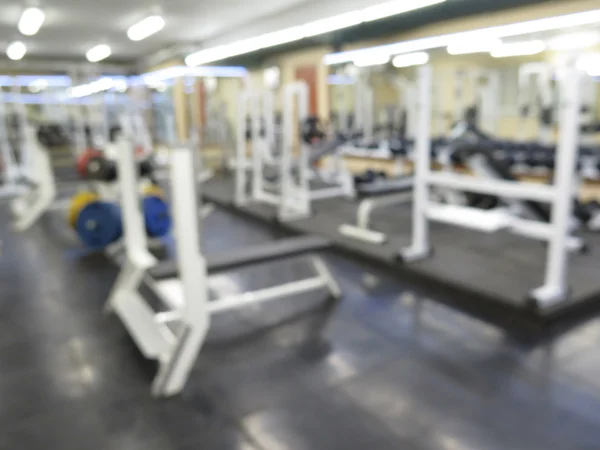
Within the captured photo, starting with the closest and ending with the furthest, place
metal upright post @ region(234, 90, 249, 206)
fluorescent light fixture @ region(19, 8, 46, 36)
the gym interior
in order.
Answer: the gym interior < metal upright post @ region(234, 90, 249, 206) < fluorescent light fixture @ region(19, 8, 46, 36)

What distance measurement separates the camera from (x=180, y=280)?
2254mm

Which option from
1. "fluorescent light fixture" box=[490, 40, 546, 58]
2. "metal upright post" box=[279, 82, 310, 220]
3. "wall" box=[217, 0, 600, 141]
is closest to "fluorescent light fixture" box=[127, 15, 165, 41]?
"wall" box=[217, 0, 600, 141]

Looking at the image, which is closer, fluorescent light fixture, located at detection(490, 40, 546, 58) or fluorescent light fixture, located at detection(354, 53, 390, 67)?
fluorescent light fixture, located at detection(490, 40, 546, 58)

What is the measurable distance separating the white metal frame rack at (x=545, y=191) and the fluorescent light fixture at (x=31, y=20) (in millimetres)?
5048

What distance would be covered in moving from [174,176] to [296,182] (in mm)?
4371

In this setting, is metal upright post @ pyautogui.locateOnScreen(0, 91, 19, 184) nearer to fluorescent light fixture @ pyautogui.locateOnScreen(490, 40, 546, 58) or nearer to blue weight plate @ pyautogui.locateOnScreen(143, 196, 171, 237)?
blue weight plate @ pyautogui.locateOnScreen(143, 196, 171, 237)

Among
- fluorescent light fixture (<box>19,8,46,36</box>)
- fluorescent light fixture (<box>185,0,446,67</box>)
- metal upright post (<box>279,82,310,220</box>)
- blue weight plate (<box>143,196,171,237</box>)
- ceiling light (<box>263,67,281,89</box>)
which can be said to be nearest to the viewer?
blue weight plate (<box>143,196,171,237</box>)

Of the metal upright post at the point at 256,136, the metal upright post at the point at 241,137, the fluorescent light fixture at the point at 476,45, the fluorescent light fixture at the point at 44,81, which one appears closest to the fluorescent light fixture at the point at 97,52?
the fluorescent light fixture at the point at 44,81

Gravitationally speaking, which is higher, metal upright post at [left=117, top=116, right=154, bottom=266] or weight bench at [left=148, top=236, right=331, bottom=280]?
metal upright post at [left=117, top=116, right=154, bottom=266]

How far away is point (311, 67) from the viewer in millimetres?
8898

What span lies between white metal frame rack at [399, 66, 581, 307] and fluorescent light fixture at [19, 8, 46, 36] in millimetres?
5048

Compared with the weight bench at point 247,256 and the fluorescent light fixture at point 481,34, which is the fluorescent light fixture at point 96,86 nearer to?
the weight bench at point 247,256

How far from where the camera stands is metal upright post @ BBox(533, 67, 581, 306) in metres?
2.41

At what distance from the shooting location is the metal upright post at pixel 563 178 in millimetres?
2406
